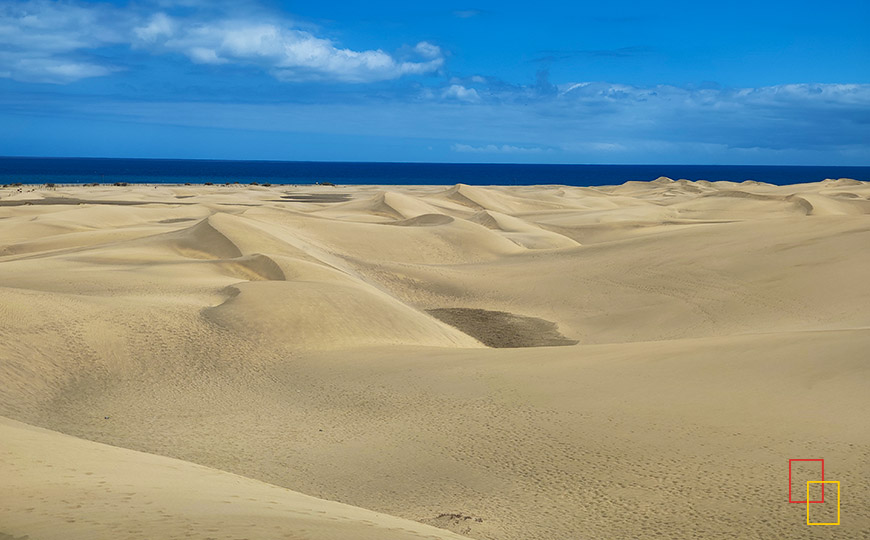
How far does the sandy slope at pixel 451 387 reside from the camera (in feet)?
21.1

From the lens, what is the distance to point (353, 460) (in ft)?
26.5

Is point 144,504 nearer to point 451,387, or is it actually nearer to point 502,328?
point 451,387

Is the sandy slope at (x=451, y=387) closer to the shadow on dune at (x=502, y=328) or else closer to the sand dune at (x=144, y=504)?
the sand dune at (x=144, y=504)

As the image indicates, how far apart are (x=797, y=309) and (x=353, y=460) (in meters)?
12.2

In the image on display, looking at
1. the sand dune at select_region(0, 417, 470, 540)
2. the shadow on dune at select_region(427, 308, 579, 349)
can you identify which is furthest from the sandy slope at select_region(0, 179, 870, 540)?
the shadow on dune at select_region(427, 308, 579, 349)

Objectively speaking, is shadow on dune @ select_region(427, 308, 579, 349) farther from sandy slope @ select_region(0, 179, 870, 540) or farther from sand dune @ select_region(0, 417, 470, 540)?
sand dune @ select_region(0, 417, 470, 540)

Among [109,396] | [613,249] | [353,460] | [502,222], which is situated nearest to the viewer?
[353,460]

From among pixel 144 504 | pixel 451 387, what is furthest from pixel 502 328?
pixel 144 504

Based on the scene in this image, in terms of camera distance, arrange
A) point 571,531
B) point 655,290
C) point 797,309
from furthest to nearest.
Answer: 1. point 655,290
2. point 797,309
3. point 571,531

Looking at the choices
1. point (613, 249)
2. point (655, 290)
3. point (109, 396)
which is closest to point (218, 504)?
point (109, 396)

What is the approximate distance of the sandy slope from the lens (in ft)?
21.1

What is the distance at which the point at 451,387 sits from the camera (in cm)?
1014

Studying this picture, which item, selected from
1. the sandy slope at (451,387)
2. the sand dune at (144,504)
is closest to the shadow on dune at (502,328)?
the sandy slope at (451,387)

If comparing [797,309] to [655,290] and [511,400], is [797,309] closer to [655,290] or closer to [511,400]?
[655,290]
